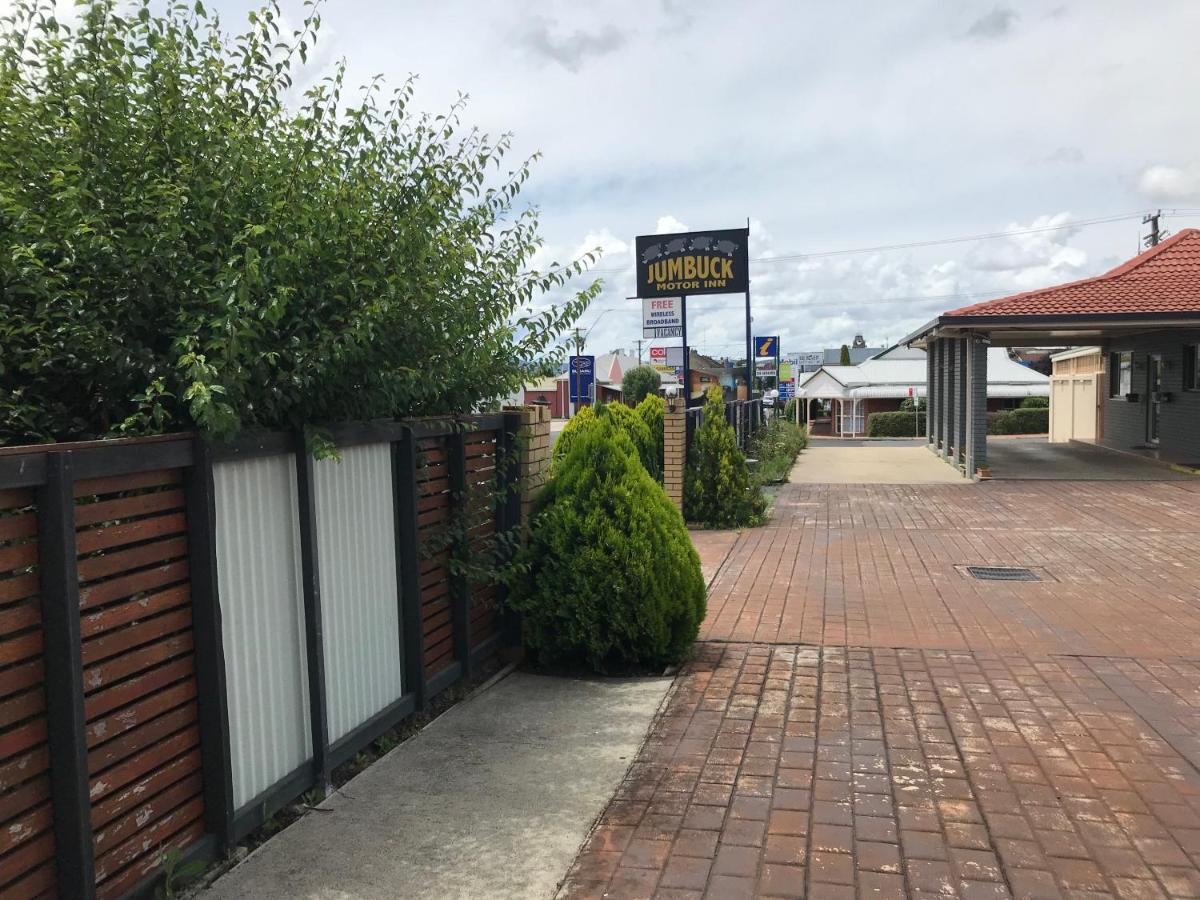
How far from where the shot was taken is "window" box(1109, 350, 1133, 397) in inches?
872

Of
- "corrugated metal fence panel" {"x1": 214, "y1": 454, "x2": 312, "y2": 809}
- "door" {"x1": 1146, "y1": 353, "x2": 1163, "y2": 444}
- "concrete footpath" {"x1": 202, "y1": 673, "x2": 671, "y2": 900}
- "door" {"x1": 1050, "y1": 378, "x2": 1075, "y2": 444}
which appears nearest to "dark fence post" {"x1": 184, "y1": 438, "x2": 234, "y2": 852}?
"corrugated metal fence panel" {"x1": 214, "y1": 454, "x2": 312, "y2": 809}

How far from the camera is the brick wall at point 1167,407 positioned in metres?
18.2

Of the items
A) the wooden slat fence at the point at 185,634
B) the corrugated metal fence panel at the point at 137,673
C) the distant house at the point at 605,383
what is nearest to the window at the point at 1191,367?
the wooden slat fence at the point at 185,634

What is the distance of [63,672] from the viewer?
8.86ft

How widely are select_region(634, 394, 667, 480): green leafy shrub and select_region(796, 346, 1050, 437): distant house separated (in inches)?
1659

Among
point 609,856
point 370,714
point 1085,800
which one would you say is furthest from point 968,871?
point 370,714

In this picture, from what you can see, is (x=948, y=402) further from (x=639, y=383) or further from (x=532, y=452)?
(x=639, y=383)

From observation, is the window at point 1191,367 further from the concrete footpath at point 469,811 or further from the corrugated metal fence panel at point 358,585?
the corrugated metal fence panel at point 358,585

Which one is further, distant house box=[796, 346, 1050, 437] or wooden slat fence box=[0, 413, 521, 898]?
distant house box=[796, 346, 1050, 437]

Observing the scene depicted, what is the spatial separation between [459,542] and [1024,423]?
140 ft

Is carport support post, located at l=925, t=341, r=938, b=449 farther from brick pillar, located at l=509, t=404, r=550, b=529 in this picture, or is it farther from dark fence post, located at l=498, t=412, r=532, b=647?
dark fence post, located at l=498, t=412, r=532, b=647

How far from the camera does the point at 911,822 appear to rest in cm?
377

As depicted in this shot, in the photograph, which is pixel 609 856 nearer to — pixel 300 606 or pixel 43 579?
pixel 300 606

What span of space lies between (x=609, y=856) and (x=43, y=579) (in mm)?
2117
